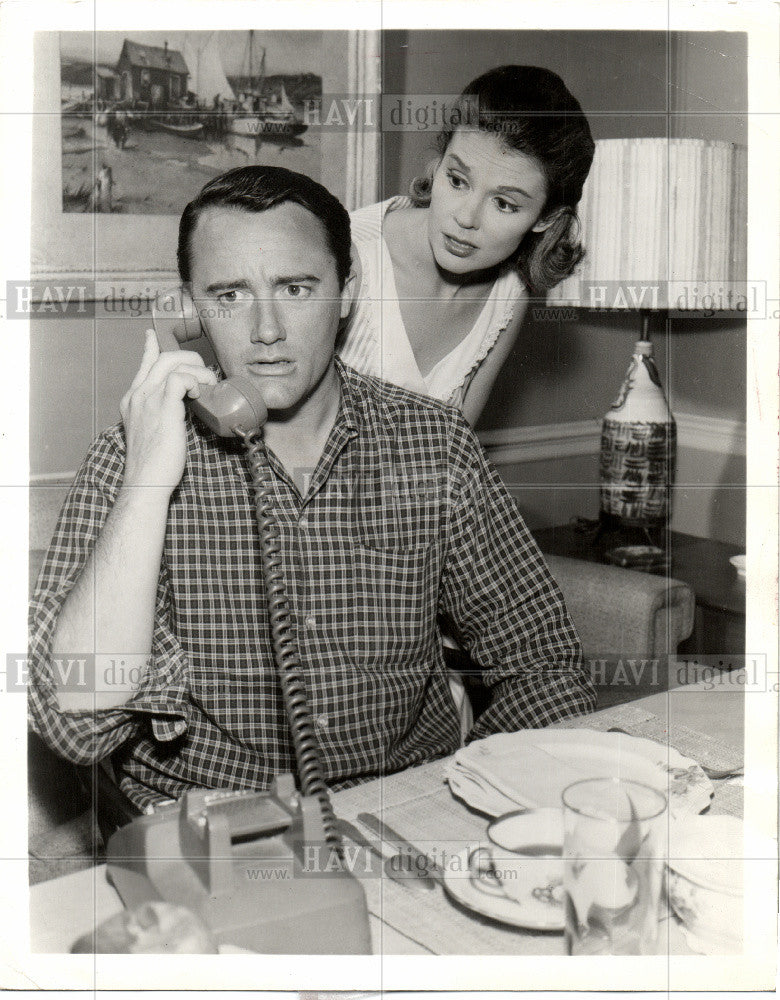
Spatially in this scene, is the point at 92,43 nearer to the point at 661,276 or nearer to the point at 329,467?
the point at 329,467

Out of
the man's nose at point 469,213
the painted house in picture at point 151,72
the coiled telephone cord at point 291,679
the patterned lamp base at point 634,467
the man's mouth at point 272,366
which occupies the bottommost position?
the coiled telephone cord at point 291,679

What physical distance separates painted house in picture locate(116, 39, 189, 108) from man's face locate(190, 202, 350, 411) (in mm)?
217

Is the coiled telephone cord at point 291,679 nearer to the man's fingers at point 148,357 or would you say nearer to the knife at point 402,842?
the knife at point 402,842

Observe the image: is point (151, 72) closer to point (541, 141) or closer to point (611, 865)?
point (541, 141)

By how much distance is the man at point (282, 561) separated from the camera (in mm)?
1213

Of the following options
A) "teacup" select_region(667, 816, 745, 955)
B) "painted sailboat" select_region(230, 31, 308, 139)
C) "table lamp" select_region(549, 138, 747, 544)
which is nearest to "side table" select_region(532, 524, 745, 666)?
"table lamp" select_region(549, 138, 747, 544)

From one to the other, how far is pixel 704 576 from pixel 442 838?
137 centimetres

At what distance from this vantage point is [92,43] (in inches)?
50.7

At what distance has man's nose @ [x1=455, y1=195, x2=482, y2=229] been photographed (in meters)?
1.68

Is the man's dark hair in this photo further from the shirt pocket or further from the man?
the shirt pocket

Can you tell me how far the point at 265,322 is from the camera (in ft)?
4.41

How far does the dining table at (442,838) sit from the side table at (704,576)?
2.15ft

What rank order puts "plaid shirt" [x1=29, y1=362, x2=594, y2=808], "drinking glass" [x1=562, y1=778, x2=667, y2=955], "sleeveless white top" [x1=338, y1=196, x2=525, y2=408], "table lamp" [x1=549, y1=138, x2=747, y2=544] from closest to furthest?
"drinking glass" [x1=562, y1=778, x2=667, y2=955] → "plaid shirt" [x1=29, y1=362, x2=594, y2=808] → "sleeveless white top" [x1=338, y1=196, x2=525, y2=408] → "table lamp" [x1=549, y1=138, x2=747, y2=544]

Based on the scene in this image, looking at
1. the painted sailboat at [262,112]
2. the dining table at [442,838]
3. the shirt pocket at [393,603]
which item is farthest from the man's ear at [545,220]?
the dining table at [442,838]
